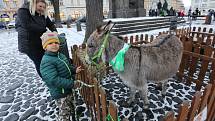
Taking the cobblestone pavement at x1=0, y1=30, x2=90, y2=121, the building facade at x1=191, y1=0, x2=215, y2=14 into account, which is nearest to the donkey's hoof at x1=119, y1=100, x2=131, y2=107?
the cobblestone pavement at x1=0, y1=30, x2=90, y2=121

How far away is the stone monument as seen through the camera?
760 inches

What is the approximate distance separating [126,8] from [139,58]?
17.4 m

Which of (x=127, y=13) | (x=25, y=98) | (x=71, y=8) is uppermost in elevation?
(x=71, y=8)

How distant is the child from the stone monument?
696 inches

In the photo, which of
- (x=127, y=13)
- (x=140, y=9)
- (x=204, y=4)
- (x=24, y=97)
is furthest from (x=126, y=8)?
(x=204, y=4)

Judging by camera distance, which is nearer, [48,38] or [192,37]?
[48,38]

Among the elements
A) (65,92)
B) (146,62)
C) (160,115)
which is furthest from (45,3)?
(160,115)

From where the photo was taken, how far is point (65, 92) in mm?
2869

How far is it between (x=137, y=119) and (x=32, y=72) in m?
4.63

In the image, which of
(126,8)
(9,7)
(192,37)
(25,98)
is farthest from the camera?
(9,7)

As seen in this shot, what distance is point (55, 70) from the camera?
2531mm

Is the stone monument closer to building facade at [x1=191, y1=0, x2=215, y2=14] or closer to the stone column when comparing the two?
the stone column

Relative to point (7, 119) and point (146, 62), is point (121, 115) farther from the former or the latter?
point (7, 119)

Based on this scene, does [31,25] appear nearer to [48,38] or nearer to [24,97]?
[48,38]
